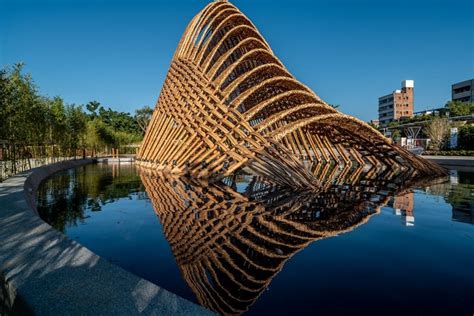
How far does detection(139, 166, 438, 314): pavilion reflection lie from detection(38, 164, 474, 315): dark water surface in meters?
0.02

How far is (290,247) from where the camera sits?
426 centimetres

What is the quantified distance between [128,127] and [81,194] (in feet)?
175

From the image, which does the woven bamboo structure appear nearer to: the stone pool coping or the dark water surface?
the dark water surface

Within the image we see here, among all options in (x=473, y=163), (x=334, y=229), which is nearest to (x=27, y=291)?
(x=334, y=229)

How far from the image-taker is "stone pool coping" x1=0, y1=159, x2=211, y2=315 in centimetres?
208

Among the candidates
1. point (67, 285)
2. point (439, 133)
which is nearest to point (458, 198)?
point (67, 285)

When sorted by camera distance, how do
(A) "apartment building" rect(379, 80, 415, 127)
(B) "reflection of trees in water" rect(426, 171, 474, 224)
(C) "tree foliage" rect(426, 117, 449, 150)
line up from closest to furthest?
(B) "reflection of trees in water" rect(426, 171, 474, 224), (C) "tree foliage" rect(426, 117, 449, 150), (A) "apartment building" rect(379, 80, 415, 127)

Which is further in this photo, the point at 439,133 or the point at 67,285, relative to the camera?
the point at 439,133

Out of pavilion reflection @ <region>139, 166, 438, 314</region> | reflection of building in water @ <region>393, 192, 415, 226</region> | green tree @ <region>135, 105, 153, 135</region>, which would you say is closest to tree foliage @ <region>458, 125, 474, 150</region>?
pavilion reflection @ <region>139, 166, 438, 314</region>

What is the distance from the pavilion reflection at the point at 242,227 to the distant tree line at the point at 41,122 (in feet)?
19.0

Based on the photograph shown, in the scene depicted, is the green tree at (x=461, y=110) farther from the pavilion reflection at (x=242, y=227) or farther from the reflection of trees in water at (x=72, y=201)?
the reflection of trees in water at (x=72, y=201)

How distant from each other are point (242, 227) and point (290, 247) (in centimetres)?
110

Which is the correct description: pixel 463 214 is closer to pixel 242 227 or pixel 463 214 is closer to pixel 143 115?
pixel 242 227

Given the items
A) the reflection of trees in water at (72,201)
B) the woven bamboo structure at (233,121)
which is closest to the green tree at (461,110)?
the woven bamboo structure at (233,121)
